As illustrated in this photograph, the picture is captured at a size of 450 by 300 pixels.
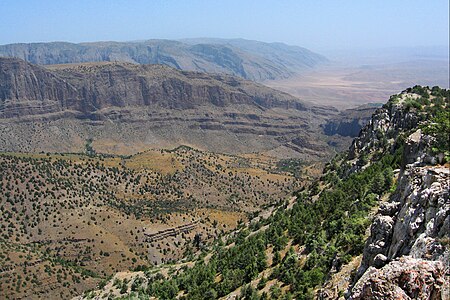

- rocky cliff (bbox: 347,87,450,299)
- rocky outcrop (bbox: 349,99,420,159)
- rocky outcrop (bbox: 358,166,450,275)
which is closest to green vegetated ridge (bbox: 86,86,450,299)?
rocky outcrop (bbox: 349,99,420,159)

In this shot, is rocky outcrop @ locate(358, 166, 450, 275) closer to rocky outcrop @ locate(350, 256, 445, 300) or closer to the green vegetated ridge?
rocky outcrop @ locate(350, 256, 445, 300)

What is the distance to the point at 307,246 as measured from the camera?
3225 centimetres

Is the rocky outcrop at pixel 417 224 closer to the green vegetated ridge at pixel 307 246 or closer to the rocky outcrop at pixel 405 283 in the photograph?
the rocky outcrop at pixel 405 283

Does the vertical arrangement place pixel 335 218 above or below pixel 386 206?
below

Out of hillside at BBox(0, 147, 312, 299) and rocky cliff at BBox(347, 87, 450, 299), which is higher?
rocky cliff at BBox(347, 87, 450, 299)

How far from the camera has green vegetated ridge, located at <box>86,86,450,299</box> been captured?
26125 millimetres

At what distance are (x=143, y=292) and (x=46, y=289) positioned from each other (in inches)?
759

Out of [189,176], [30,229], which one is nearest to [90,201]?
[30,229]

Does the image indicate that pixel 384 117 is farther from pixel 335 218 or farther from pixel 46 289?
pixel 46 289

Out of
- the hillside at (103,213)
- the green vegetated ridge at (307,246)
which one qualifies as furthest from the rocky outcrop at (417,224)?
the hillside at (103,213)

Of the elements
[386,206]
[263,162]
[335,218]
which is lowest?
[263,162]

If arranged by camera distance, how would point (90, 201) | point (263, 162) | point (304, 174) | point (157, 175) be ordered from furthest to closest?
point (263, 162) < point (304, 174) < point (157, 175) < point (90, 201)

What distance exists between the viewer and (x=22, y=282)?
5700cm

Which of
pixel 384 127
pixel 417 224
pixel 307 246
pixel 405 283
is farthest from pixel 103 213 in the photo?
pixel 405 283
